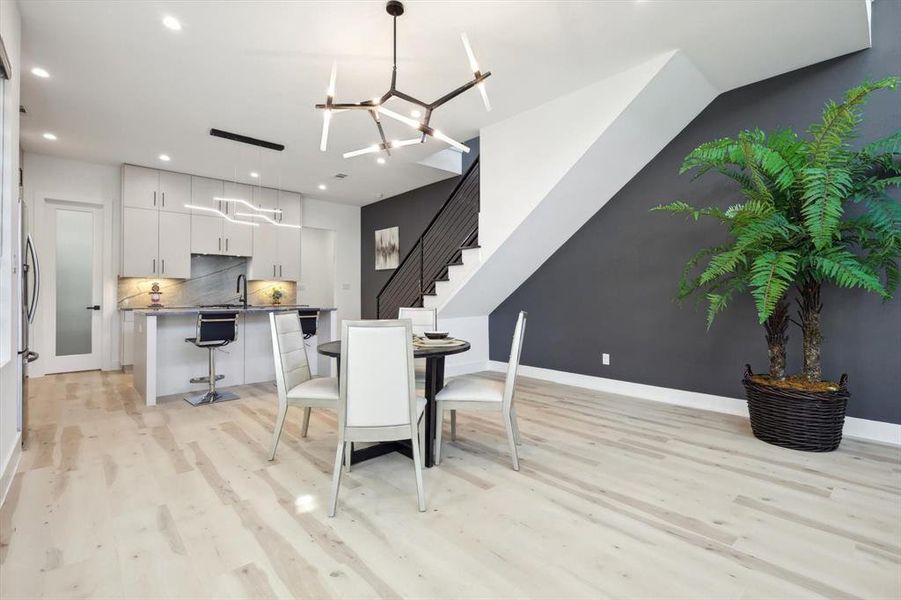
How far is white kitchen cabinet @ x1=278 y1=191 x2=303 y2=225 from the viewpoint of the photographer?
7.25 meters

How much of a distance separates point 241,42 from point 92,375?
4.94 metres

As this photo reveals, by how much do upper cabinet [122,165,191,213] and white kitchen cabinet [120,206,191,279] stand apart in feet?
0.31

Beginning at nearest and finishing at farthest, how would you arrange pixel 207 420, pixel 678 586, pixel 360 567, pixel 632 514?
pixel 678 586, pixel 360 567, pixel 632 514, pixel 207 420

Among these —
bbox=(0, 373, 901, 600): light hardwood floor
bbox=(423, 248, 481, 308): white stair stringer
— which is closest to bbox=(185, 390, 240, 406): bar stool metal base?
bbox=(0, 373, 901, 600): light hardwood floor

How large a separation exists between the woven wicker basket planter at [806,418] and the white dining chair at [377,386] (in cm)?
259

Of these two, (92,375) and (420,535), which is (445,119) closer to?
(420,535)

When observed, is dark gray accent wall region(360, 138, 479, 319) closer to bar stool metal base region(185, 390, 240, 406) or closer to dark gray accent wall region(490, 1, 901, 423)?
dark gray accent wall region(490, 1, 901, 423)

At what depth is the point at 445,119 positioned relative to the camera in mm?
4449

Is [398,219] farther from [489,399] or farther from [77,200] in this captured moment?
[489,399]

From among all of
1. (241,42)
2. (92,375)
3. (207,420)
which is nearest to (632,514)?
(207,420)

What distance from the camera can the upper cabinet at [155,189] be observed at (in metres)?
5.85

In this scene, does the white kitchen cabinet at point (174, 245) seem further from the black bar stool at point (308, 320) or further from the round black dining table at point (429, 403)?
the round black dining table at point (429, 403)

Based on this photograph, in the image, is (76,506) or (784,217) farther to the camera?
(784,217)

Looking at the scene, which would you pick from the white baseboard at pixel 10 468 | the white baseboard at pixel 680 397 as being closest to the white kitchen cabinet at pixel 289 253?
the white baseboard at pixel 680 397
